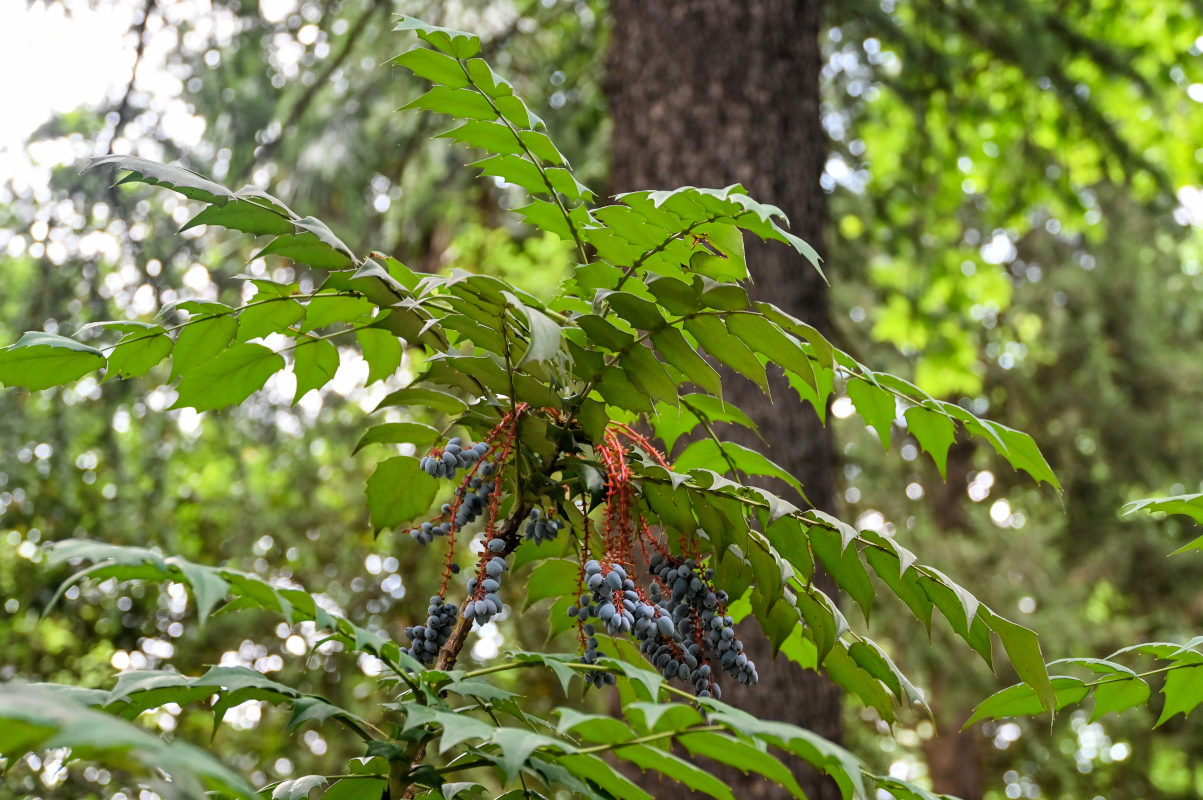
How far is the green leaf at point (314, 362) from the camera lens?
4.41 ft

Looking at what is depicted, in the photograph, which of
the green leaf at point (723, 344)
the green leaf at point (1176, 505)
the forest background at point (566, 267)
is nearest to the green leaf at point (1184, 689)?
the green leaf at point (1176, 505)

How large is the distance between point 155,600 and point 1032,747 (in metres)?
8.55

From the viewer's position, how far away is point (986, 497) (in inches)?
466

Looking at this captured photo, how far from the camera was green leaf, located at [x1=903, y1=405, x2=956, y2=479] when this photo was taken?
138cm

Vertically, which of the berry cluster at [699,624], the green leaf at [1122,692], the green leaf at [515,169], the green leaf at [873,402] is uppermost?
the green leaf at [515,169]

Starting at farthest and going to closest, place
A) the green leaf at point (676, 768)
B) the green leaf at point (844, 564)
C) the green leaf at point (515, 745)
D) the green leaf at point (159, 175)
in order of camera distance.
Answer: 1. the green leaf at point (844, 564)
2. the green leaf at point (159, 175)
3. the green leaf at point (676, 768)
4. the green leaf at point (515, 745)

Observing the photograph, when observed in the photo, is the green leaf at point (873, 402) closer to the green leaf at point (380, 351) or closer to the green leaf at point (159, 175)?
the green leaf at point (380, 351)

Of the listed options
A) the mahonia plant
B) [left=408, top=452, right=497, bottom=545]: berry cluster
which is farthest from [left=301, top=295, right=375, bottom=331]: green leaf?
[left=408, top=452, right=497, bottom=545]: berry cluster

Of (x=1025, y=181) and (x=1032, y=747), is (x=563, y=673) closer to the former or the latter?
(x=1025, y=181)

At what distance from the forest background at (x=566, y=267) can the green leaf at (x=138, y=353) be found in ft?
7.54

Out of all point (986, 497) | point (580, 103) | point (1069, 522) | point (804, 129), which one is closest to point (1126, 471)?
point (1069, 522)

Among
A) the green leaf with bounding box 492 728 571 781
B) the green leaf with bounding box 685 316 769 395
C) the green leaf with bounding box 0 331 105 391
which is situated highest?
the green leaf with bounding box 685 316 769 395

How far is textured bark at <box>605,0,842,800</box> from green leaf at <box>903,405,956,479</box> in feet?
4.29

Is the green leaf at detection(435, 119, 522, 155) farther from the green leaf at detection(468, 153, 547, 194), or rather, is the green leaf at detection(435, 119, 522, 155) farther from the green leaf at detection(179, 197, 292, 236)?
the green leaf at detection(179, 197, 292, 236)
